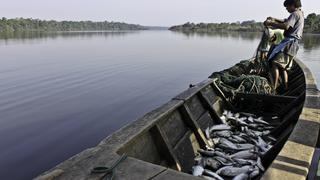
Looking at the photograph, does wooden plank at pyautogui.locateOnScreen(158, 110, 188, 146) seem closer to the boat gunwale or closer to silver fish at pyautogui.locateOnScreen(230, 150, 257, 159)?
silver fish at pyautogui.locateOnScreen(230, 150, 257, 159)

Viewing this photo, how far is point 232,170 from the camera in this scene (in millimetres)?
4402

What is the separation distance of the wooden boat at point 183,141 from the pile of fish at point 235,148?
230mm

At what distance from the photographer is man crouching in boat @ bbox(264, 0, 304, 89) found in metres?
7.60

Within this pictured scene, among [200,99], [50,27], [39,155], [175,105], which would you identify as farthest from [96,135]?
[50,27]

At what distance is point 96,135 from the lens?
916cm

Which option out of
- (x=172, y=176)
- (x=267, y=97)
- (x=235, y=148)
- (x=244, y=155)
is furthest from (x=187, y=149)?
(x=267, y=97)

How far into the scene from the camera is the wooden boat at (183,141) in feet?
9.86

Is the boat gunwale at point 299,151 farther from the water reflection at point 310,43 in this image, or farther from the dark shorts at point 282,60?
the water reflection at point 310,43

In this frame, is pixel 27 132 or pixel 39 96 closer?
pixel 27 132

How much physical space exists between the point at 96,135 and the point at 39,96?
5506mm

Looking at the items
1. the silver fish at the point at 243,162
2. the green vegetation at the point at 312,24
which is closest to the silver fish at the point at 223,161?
the silver fish at the point at 243,162

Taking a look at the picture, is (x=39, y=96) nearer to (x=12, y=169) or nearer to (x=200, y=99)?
(x=12, y=169)

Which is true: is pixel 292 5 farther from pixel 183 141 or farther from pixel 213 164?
pixel 213 164

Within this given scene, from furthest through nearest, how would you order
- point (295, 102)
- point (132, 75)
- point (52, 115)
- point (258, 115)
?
1. point (132, 75)
2. point (52, 115)
3. point (258, 115)
4. point (295, 102)
